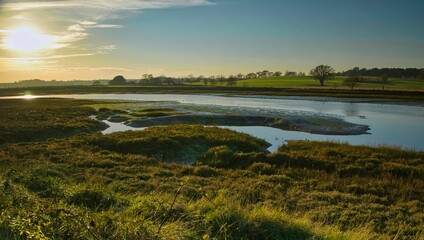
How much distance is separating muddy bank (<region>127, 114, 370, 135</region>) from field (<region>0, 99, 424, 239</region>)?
990cm

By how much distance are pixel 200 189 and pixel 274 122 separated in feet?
125

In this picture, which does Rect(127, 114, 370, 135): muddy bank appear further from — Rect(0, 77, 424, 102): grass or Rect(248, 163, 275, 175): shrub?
Rect(0, 77, 424, 102): grass

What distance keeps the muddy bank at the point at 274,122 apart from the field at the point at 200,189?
9896mm

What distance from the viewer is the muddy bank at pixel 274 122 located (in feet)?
127

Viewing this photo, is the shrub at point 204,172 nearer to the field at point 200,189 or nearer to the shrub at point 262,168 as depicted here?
the field at point 200,189

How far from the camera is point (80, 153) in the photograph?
2281 centimetres

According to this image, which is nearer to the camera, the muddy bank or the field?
the field

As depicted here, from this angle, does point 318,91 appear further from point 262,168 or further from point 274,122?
point 262,168

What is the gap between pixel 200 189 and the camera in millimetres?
7430

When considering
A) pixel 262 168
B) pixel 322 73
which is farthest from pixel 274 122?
pixel 322 73

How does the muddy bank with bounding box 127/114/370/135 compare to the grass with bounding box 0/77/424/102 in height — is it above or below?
below

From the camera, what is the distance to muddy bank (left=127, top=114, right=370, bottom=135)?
127 ft

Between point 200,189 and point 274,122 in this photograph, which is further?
point 274,122

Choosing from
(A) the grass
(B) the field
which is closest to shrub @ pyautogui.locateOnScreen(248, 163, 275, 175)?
(B) the field
